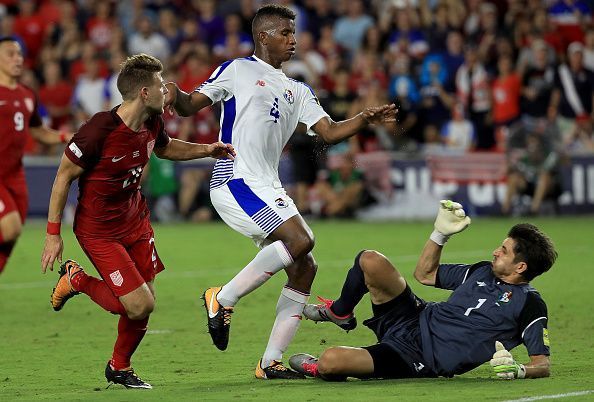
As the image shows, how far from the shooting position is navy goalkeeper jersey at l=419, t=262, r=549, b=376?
7.15 m

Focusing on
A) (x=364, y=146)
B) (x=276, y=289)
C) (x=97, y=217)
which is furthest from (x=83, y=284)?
(x=364, y=146)

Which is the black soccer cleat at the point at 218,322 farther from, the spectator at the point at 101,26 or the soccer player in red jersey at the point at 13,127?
the spectator at the point at 101,26

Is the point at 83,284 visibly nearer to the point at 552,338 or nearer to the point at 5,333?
the point at 5,333

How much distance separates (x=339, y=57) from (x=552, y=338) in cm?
1334

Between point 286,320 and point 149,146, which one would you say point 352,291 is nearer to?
point 286,320

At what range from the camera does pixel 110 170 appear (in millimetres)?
7492

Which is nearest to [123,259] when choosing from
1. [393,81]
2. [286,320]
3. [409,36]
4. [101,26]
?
[286,320]

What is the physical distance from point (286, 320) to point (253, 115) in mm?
1420

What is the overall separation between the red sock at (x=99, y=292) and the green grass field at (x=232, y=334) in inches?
19.4

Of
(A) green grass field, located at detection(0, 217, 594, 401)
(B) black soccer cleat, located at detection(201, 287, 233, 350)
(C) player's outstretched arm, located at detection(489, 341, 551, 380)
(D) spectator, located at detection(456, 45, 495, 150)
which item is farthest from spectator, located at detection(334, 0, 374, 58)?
(C) player's outstretched arm, located at detection(489, 341, 551, 380)

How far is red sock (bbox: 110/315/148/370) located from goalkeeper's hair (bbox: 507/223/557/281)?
2364 millimetres

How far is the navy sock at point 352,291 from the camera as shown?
7.60 m

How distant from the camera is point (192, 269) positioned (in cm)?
1473

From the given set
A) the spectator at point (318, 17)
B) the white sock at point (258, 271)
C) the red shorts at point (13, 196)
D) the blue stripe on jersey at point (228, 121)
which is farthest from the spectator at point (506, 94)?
the white sock at point (258, 271)
